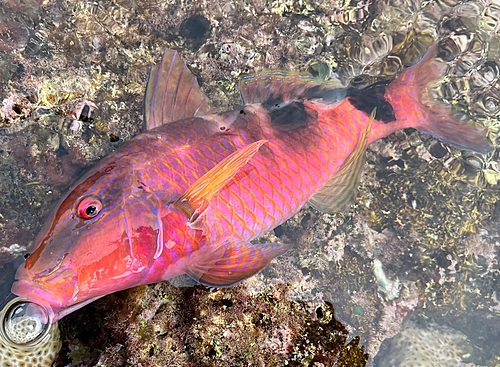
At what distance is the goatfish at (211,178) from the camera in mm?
1653

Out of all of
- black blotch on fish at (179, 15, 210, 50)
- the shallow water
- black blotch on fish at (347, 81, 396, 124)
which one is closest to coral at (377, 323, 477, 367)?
the shallow water

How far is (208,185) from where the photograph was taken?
73.0 inches

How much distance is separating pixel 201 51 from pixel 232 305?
9.35 ft


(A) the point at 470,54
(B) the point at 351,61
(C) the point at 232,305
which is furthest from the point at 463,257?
(C) the point at 232,305

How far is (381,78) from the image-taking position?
3793 millimetres

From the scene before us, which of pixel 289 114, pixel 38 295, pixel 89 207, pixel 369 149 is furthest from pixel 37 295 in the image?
pixel 369 149

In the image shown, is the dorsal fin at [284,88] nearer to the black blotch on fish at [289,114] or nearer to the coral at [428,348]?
the black blotch on fish at [289,114]

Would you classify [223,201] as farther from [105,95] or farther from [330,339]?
[105,95]

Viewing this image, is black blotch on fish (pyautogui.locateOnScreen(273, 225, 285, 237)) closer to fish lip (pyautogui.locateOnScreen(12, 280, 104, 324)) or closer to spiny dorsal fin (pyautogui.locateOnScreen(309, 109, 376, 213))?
spiny dorsal fin (pyautogui.locateOnScreen(309, 109, 376, 213))

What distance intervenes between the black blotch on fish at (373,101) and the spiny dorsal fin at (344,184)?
10cm

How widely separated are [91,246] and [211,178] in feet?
2.52

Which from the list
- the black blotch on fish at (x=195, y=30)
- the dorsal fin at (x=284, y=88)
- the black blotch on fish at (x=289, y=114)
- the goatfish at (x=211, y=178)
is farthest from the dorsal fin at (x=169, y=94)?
the black blotch on fish at (x=195, y=30)

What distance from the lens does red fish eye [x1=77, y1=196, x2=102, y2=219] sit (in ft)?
5.62

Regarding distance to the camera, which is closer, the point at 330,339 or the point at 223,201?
the point at 330,339
